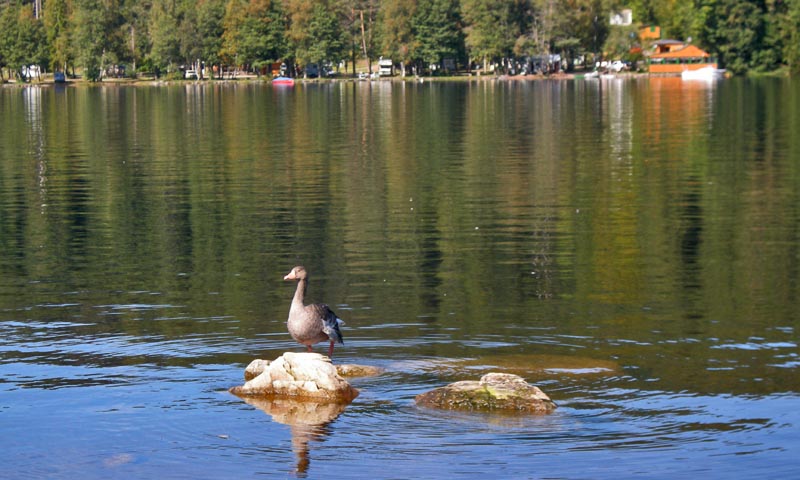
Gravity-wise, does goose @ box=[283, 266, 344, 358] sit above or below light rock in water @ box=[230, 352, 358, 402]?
above

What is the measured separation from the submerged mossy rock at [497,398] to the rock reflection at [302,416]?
137 centimetres

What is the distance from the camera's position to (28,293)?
25.1 meters

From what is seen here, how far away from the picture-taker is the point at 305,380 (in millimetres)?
16719

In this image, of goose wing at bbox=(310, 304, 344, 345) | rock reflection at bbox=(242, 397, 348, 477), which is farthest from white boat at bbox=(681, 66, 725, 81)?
rock reflection at bbox=(242, 397, 348, 477)

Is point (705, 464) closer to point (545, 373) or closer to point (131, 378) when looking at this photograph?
point (545, 373)

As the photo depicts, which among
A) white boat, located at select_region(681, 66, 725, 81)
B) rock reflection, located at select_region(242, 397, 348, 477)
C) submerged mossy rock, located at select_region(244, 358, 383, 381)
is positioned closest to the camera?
rock reflection, located at select_region(242, 397, 348, 477)

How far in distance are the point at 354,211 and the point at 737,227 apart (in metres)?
11.5

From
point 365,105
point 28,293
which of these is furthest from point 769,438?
point 365,105

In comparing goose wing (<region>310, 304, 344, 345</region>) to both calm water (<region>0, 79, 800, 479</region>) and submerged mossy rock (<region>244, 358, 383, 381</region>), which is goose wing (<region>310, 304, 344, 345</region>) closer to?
submerged mossy rock (<region>244, 358, 383, 381</region>)

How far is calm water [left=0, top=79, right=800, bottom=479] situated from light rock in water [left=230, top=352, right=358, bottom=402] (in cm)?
44

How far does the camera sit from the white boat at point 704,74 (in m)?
186

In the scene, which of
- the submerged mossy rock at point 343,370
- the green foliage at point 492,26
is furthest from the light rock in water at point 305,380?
the green foliage at point 492,26

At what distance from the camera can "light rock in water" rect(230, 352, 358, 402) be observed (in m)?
16.7

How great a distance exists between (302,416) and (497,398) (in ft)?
8.71
